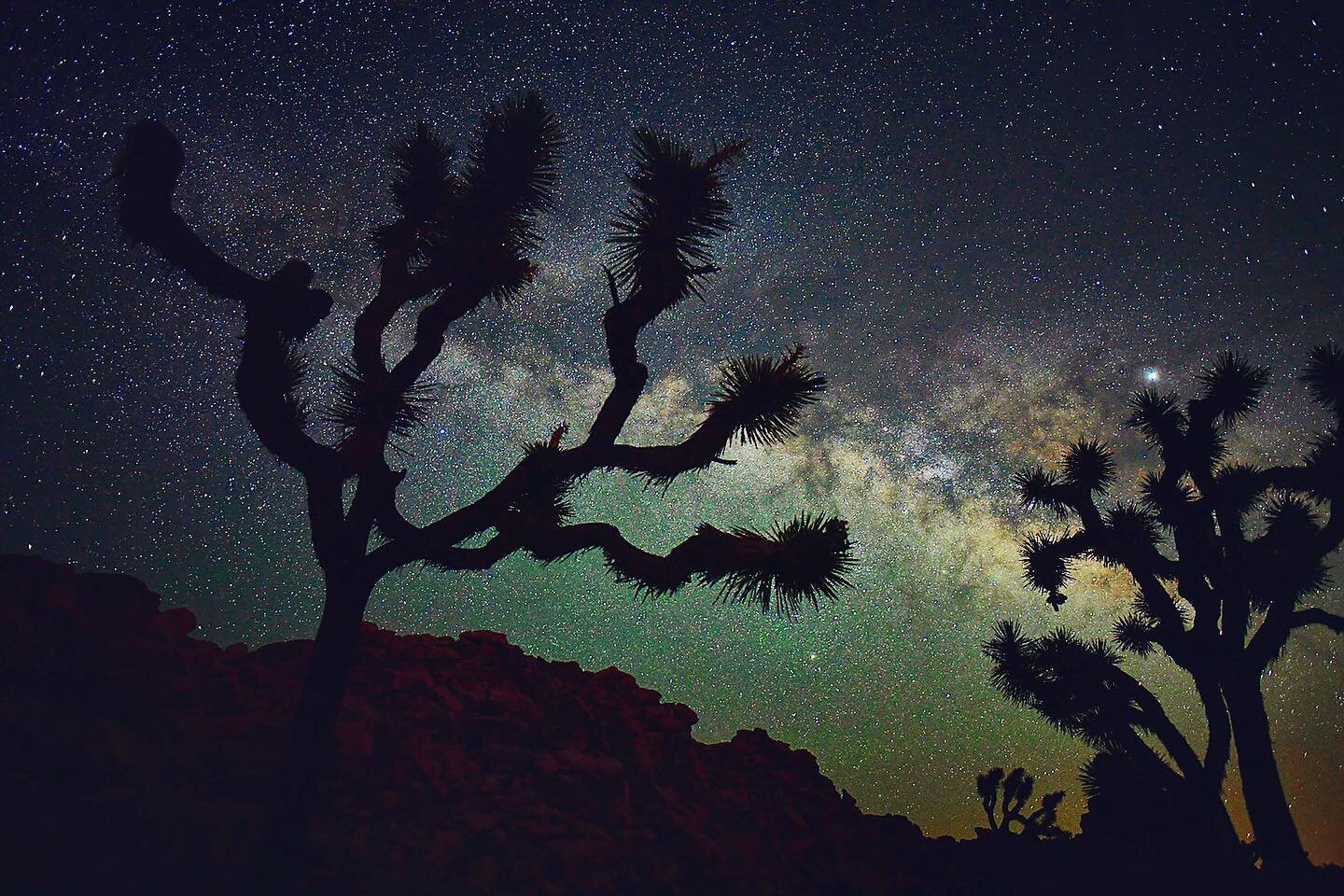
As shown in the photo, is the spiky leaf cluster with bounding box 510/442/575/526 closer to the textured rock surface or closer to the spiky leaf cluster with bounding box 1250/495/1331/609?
the textured rock surface

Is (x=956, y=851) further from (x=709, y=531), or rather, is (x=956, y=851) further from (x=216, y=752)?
(x=216, y=752)

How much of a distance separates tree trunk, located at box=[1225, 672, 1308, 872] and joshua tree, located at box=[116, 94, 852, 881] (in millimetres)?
7192

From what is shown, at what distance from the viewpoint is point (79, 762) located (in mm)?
5602

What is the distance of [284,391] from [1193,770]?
38.6 ft

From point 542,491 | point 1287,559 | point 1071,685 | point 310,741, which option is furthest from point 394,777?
point 1287,559

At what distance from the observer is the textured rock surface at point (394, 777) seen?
17.8ft

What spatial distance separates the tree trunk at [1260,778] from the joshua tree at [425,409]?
23.6 ft

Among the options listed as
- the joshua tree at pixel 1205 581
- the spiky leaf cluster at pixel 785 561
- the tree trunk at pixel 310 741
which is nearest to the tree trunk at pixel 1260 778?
the joshua tree at pixel 1205 581

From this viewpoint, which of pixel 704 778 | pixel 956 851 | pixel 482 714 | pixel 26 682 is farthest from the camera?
pixel 956 851

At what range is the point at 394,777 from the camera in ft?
21.4

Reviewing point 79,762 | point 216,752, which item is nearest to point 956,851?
point 216,752

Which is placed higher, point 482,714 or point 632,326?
point 632,326

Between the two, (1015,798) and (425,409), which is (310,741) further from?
(1015,798)

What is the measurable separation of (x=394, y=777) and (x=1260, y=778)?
1040 centimetres
